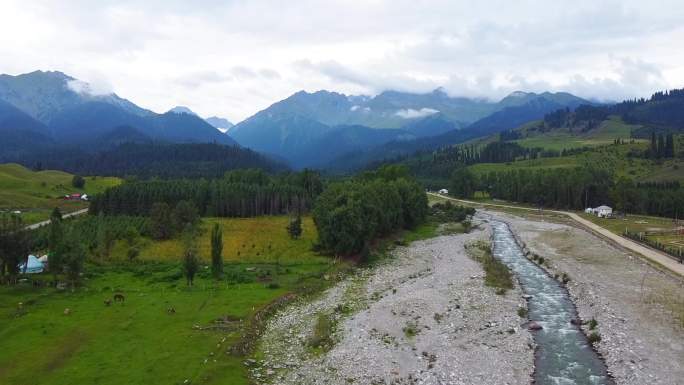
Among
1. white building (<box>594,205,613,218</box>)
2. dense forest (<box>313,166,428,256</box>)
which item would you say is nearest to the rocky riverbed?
dense forest (<box>313,166,428,256</box>)

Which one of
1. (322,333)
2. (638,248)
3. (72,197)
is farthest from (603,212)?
(72,197)

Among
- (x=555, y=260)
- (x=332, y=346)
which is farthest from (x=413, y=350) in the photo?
(x=555, y=260)

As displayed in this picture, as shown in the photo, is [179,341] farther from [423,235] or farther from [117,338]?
[423,235]

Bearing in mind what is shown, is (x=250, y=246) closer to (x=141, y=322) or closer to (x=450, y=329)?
(x=141, y=322)

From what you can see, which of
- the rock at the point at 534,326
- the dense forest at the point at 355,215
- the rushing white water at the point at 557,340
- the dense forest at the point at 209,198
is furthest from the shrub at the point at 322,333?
the dense forest at the point at 209,198

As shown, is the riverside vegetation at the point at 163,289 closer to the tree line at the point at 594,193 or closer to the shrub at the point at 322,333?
the shrub at the point at 322,333

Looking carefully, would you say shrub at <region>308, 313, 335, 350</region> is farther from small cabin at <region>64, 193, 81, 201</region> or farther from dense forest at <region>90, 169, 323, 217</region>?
small cabin at <region>64, 193, 81, 201</region>
